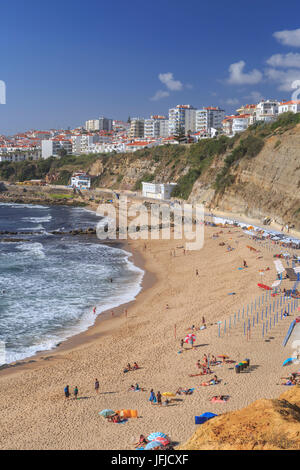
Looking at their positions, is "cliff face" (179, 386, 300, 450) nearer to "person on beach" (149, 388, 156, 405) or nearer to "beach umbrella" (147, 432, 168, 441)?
"beach umbrella" (147, 432, 168, 441)

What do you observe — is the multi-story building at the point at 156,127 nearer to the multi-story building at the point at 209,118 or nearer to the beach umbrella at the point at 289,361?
the multi-story building at the point at 209,118

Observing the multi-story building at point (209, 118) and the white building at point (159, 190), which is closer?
the white building at point (159, 190)

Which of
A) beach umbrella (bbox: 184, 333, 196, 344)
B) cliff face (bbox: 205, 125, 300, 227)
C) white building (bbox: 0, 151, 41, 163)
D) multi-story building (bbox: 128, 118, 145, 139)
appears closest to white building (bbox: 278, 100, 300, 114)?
cliff face (bbox: 205, 125, 300, 227)

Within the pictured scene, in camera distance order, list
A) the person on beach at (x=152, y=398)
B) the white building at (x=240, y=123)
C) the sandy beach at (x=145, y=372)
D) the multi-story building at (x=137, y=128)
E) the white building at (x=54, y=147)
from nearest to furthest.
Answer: the sandy beach at (x=145, y=372) < the person on beach at (x=152, y=398) < the white building at (x=240, y=123) < the multi-story building at (x=137, y=128) < the white building at (x=54, y=147)

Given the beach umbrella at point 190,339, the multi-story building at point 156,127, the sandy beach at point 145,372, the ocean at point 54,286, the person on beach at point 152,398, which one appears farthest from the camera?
the multi-story building at point 156,127

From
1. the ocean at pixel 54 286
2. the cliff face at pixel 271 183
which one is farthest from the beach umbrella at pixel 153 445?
the cliff face at pixel 271 183
